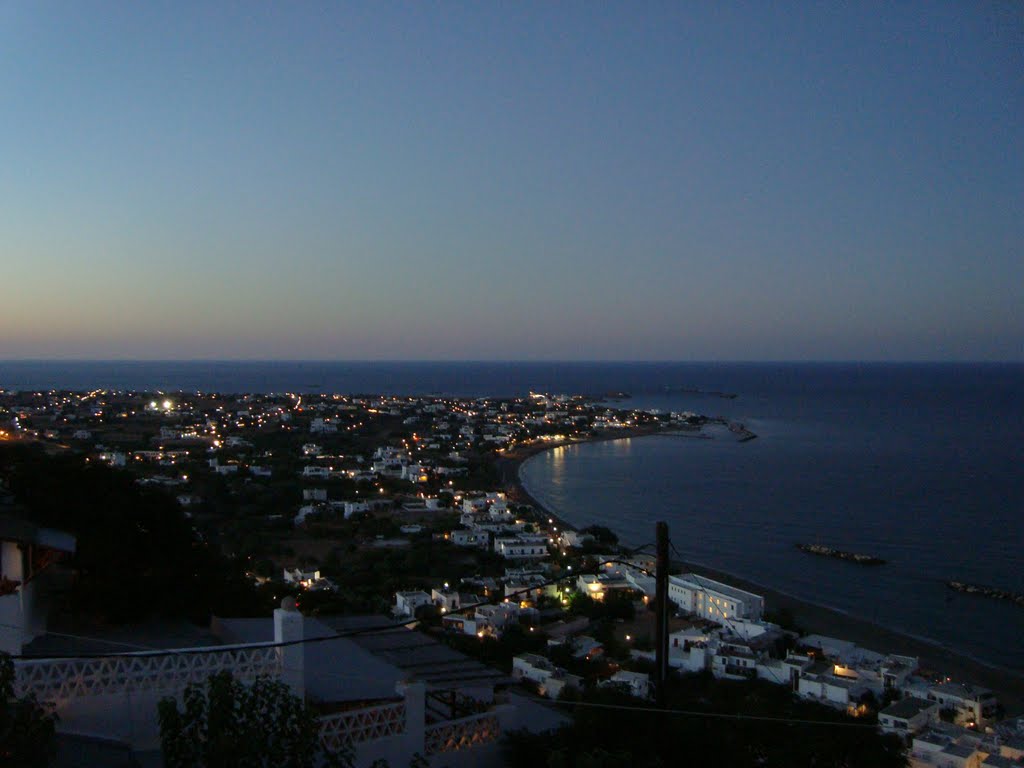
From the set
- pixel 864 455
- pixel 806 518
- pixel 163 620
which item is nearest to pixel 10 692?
pixel 163 620

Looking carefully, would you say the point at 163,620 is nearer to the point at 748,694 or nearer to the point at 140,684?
the point at 140,684

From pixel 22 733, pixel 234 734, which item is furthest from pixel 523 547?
pixel 22 733

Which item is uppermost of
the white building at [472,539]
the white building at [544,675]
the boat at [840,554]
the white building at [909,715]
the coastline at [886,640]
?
the white building at [544,675]

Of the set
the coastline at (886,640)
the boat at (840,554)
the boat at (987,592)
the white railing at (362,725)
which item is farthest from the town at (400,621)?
the boat at (987,592)

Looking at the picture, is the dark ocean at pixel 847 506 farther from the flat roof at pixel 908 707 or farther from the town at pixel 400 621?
the flat roof at pixel 908 707

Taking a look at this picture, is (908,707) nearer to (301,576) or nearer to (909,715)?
(909,715)

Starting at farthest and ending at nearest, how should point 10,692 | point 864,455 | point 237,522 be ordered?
point 864,455 → point 237,522 → point 10,692
